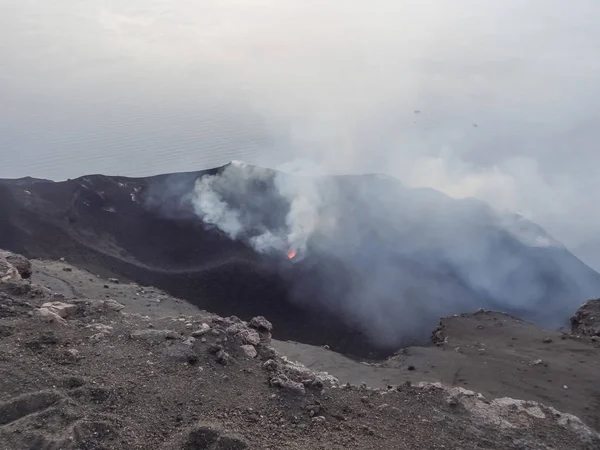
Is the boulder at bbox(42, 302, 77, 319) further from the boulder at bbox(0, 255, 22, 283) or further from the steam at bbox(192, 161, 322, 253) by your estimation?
the steam at bbox(192, 161, 322, 253)

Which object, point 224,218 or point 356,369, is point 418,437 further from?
point 224,218

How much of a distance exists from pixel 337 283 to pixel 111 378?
1836 centimetres

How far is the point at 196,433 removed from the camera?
891 cm

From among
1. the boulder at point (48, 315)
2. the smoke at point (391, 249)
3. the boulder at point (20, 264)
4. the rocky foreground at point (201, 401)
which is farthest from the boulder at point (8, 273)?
the smoke at point (391, 249)

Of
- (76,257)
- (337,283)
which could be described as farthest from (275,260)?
(76,257)

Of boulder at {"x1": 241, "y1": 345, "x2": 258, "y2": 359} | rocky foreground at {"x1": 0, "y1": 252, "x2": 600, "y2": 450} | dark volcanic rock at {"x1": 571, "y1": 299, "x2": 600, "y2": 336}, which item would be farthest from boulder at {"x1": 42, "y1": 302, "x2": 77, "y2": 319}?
dark volcanic rock at {"x1": 571, "y1": 299, "x2": 600, "y2": 336}

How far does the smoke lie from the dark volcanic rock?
6.91 metres

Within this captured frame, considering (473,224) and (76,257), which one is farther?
(473,224)

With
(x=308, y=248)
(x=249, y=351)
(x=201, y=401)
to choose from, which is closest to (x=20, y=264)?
(x=249, y=351)

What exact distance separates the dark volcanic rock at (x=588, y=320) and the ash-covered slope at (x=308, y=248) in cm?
704

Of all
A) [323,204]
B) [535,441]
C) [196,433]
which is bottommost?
[196,433]

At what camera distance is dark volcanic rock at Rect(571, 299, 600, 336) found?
18.1 m

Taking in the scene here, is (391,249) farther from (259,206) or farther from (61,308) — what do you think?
(61,308)

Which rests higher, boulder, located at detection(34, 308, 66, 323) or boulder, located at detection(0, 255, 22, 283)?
boulder, located at detection(0, 255, 22, 283)
